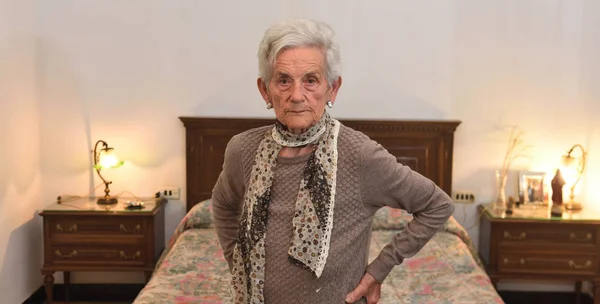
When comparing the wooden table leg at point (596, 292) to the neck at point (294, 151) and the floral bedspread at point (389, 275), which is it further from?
the neck at point (294, 151)

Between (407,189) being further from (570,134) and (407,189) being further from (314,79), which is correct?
(570,134)

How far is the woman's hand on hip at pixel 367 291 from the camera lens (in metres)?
1.39

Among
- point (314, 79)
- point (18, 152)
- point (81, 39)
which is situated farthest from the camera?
point (81, 39)

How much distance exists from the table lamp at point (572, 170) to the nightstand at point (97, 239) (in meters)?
2.44

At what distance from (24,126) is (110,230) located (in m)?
0.78

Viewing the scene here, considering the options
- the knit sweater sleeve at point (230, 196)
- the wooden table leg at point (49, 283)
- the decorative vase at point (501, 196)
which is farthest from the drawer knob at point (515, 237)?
the wooden table leg at point (49, 283)

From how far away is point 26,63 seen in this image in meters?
3.56

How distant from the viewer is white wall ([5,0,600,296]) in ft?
12.2

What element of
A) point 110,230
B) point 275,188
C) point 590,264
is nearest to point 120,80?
point 110,230

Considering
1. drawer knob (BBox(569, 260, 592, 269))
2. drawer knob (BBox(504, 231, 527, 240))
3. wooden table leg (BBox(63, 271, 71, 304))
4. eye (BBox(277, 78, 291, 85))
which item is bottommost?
wooden table leg (BBox(63, 271, 71, 304))

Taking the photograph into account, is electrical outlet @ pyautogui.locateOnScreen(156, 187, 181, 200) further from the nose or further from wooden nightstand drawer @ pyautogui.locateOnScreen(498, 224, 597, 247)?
the nose

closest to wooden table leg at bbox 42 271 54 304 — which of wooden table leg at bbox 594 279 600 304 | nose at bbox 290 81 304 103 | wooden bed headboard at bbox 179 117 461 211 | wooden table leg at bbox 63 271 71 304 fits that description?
wooden table leg at bbox 63 271 71 304

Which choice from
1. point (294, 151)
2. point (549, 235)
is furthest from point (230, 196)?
point (549, 235)

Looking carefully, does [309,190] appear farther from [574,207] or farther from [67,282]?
[67,282]
